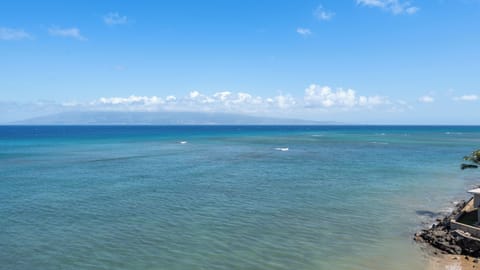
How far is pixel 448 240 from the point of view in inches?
844

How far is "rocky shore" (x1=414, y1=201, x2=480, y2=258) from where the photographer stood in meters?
20.2

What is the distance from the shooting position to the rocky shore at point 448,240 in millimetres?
20156

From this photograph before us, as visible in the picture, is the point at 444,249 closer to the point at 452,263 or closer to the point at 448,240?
the point at 448,240

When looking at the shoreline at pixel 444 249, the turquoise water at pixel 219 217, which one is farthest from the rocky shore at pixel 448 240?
the turquoise water at pixel 219 217

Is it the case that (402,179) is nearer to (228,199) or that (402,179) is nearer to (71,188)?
(228,199)

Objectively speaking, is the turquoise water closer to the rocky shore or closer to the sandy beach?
the sandy beach

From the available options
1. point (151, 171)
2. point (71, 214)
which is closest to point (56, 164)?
point (151, 171)

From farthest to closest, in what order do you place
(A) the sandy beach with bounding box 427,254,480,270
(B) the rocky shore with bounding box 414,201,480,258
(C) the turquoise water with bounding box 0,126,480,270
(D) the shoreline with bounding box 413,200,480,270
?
(B) the rocky shore with bounding box 414,201,480,258 → (C) the turquoise water with bounding box 0,126,480,270 → (D) the shoreline with bounding box 413,200,480,270 → (A) the sandy beach with bounding box 427,254,480,270

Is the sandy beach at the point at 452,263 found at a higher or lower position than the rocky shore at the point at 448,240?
lower

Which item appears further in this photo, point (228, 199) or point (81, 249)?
point (228, 199)

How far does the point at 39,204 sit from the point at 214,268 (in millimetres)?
19190

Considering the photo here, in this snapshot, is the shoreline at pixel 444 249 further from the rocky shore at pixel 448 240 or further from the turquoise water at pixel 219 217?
the turquoise water at pixel 219 217

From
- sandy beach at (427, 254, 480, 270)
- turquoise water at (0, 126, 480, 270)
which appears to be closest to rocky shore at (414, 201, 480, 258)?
sandy beach at (427, 254, 480, 270)

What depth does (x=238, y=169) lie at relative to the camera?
52.3 meters
